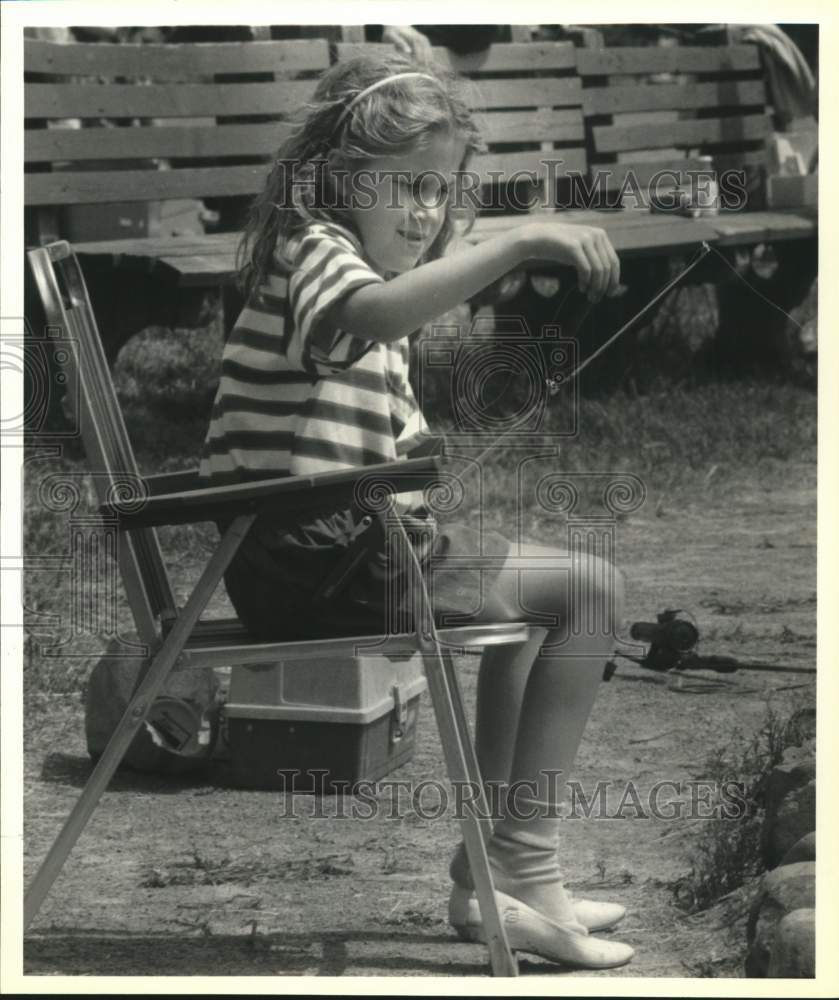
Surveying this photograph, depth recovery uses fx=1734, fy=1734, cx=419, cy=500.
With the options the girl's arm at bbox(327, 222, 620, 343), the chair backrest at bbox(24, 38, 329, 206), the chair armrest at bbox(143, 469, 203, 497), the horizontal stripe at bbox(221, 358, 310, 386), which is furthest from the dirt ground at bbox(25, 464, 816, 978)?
the chair backrest at bbox(24, 38, 329, 206)

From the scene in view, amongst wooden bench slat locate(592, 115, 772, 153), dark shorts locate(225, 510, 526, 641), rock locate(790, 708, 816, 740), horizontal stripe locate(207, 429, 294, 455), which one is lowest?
rock locate(790, 708, 816, 740)

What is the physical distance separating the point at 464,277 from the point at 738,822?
1294 mm

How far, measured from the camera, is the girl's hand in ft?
7.97

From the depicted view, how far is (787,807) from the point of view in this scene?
9.64 feet

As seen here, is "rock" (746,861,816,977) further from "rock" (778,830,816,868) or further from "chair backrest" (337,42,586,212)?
"chair backrest" (337,42,586,212)

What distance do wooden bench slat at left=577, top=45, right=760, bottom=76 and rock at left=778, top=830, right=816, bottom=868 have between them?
363cm

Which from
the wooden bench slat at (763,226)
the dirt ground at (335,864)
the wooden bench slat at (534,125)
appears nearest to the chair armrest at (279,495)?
the dirt ground at (335,864)

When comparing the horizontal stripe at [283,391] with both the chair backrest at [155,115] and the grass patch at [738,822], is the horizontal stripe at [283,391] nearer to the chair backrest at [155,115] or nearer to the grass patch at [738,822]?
the grass patch at [738,822]

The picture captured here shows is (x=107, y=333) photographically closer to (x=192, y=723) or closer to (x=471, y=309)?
(x=471, y=309)

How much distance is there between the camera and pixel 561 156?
18.5 feet

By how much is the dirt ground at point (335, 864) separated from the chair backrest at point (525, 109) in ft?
5.67

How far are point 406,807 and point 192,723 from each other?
0.74 meters

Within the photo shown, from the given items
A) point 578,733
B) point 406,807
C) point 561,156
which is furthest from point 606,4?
point 561,156

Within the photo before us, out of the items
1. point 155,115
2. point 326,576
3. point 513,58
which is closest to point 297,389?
point 326,576
